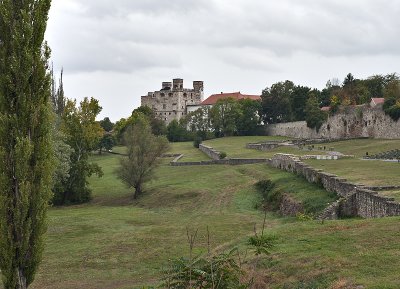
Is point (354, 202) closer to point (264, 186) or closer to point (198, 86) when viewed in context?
point (264, 186)

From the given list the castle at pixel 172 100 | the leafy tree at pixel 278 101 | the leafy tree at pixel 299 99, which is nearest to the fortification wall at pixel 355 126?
the leafy tree at pixel 299 99

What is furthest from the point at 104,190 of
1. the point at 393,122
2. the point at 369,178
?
the point at 393,122

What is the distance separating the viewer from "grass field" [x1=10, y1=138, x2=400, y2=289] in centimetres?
1314

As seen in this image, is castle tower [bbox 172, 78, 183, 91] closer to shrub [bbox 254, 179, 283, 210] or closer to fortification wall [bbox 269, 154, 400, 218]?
shrub [bbox 254, 179, 283, 210]

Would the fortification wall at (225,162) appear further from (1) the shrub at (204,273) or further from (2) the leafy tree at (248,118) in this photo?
(1) the shrub at (204,273)

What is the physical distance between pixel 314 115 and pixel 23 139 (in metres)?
68.5

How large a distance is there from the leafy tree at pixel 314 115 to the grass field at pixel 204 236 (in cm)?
3053

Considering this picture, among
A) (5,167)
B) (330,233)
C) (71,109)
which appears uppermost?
(71,109)

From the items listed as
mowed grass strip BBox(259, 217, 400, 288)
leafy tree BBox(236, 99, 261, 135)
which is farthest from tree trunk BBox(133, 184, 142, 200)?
leafy tree BBox(236, 99, 261, 135)

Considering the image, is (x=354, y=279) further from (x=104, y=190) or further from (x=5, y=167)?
(x=104, y=190)

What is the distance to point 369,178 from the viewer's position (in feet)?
93.1

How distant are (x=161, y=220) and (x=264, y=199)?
23.0 ft

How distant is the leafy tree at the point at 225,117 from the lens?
96.5 meters

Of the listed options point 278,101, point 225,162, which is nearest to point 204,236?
point 225,162
